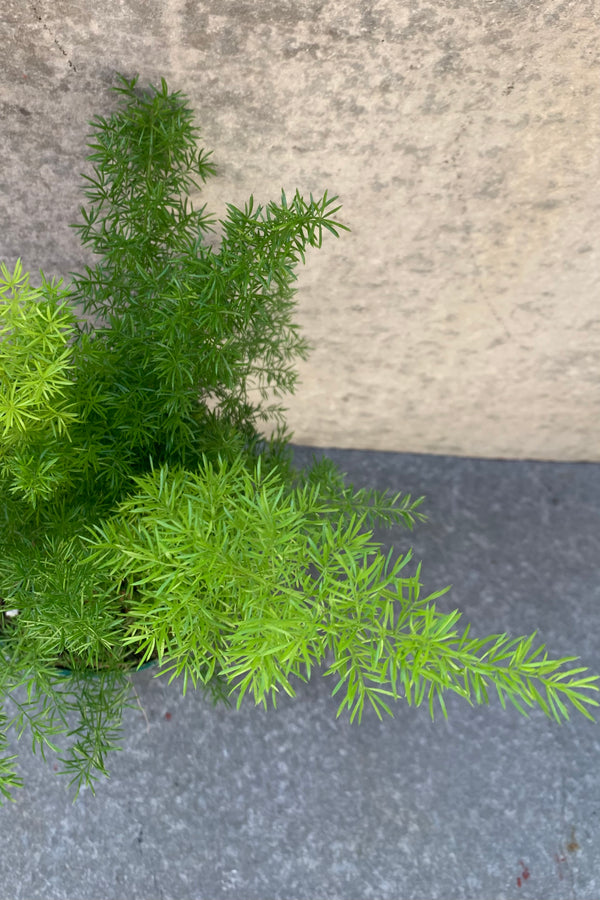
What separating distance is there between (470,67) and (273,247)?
53 centimetres

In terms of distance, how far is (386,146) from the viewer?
1.38 metres

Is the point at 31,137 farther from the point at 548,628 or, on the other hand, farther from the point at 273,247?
the point at 548,628

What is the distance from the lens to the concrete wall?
1.19 metres

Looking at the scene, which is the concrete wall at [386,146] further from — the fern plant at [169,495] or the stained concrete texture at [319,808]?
the stained concrete texture at [319,808]

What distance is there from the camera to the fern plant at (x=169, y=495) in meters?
0.99

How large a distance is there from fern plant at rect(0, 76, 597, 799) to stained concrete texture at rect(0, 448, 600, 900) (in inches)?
18.2

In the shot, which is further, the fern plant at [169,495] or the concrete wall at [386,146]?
the concrete wall at [386,146]

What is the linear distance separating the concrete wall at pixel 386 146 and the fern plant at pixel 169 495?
0.28ft

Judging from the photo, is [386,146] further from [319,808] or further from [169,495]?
[319,808]

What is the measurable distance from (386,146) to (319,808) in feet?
5.18

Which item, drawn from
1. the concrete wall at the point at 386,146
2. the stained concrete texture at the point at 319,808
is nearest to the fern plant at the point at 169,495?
the concrete wall at the point at 386,146

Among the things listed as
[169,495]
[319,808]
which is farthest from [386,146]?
[319,808]

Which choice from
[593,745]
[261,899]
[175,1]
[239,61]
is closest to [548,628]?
[593,745]

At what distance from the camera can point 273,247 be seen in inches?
44.9
